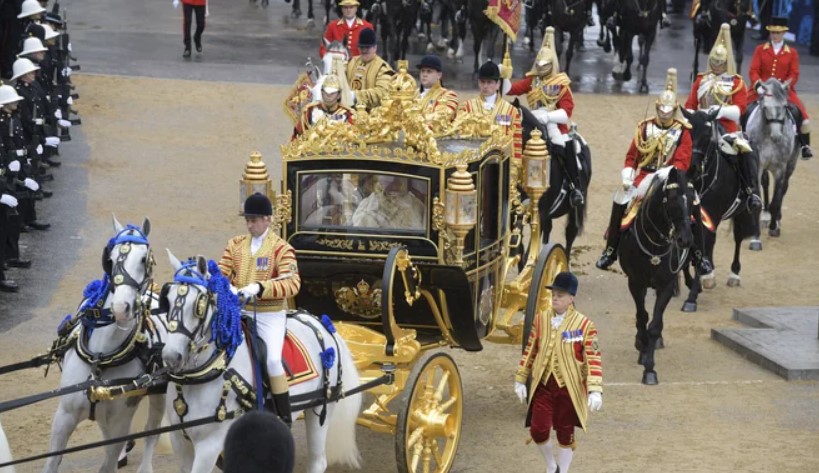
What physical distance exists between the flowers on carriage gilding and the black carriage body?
6.42 ft

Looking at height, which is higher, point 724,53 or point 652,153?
point 724,53

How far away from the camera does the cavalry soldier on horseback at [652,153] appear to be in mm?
13477

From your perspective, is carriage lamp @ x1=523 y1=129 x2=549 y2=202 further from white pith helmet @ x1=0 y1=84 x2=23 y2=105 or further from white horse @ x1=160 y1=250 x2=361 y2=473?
white pith helmet @ x1=0 y1=84 x2=23 y2=105

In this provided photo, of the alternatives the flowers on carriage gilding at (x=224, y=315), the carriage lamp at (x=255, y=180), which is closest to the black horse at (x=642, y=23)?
the carriage lamp at (x=255, y=180)

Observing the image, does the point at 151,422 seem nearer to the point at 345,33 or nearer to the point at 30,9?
the point at 345,33

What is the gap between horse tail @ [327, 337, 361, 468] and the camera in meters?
9.41

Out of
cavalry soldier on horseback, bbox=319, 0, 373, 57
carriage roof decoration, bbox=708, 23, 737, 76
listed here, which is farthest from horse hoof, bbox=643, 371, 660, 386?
cavalry soldier on horseback, bbox=319, 0, 373, 57

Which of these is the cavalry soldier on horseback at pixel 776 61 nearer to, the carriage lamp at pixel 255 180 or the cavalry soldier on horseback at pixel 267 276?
the carriage lamp at pixel 255 180

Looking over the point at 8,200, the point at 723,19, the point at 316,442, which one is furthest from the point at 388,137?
the point at 723,19

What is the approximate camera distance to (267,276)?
30.1 feet

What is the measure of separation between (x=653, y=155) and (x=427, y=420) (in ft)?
15.8

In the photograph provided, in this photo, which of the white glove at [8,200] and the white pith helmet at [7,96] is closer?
the white glove at [8,200]

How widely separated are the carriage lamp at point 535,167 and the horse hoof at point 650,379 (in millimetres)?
1769

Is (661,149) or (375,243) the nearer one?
(375,243)
